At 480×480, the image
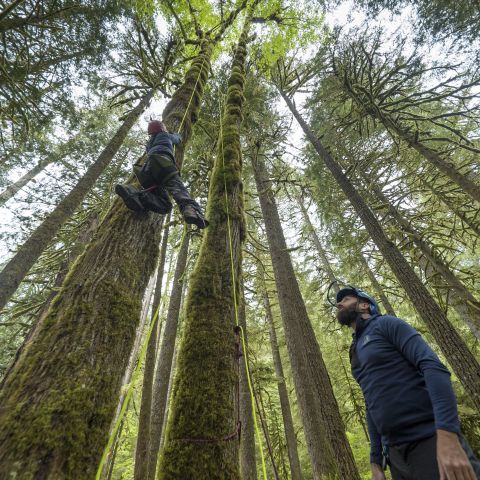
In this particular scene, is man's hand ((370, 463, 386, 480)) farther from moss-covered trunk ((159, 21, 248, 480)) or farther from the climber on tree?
the climber on tree

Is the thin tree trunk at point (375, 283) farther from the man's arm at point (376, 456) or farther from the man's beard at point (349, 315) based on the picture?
the man's arm at point (376, 456)

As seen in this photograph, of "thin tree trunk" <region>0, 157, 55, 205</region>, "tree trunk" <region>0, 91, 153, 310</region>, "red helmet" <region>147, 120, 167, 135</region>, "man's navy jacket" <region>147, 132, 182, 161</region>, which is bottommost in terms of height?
"man's navy jacket" <region>147, 132, 182, 161</region>

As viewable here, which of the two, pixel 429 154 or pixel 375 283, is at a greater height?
pixel 429 154

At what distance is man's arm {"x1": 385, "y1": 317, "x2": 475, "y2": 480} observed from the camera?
1.51 metres

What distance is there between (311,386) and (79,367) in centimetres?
551

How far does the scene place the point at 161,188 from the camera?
3.36 m

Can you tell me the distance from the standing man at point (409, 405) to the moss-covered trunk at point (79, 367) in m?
1.94

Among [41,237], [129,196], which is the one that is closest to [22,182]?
[41,237]

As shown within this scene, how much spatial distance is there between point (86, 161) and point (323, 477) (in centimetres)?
1120

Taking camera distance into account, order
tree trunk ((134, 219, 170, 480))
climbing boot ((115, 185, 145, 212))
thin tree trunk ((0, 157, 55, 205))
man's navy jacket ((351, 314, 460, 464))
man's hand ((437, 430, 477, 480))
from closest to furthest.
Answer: man's hand ((437, 430, 477, 480)) → man's navy jacket ((351, 314, 460, 464)) → climbing boot ((115, 185, 145, 212)) → tree trunk ((134, 219, 170, 480)) → thin tree trunk ((0, 157, 55, 205))

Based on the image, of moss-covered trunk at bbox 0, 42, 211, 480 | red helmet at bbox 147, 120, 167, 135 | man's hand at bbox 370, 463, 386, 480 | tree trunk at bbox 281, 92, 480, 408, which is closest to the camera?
moss-covered trunk at bbox 0, 42, 211, 480

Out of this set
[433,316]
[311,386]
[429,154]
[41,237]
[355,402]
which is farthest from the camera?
[355,402]

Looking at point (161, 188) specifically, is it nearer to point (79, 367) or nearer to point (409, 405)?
point (79, 367)

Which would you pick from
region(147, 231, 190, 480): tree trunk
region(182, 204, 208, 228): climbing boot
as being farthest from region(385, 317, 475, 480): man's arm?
region(147, 231, 190, 480): tree trunk
